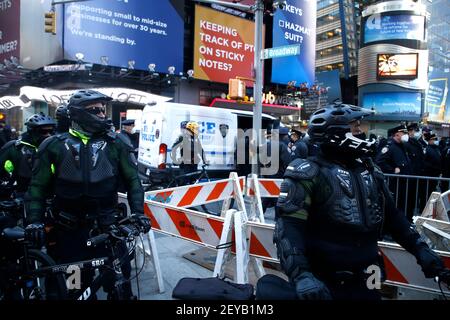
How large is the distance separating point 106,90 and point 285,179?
15698 mm

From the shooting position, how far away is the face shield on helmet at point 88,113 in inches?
125

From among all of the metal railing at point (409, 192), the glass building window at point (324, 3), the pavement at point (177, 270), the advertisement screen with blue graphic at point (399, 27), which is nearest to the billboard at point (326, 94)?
the advertisement screen with blue graphic at point (399, 27)

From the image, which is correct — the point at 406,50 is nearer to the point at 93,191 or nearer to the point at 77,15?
the point at 77,15

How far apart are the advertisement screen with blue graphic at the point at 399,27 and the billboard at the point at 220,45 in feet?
75.9

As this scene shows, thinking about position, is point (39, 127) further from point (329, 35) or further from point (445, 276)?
point (329, 35)

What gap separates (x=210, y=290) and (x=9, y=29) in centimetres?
2406

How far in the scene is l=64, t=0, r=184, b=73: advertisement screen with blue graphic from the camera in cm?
1681

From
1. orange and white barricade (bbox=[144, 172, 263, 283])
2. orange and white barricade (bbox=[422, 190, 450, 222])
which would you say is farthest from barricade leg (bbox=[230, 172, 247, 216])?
orange and white barricade (bbox=[422, 190, 450, 222])

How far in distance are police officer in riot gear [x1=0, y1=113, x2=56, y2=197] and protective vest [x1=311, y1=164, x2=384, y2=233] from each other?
436cm

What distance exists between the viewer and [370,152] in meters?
2.35

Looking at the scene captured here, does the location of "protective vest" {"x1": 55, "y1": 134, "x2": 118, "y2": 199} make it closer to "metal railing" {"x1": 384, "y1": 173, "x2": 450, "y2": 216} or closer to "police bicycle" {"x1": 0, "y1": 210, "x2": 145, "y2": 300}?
"police bicycle" {"x1": 0, "y1": 210, "x2": 145, "y2": 300}

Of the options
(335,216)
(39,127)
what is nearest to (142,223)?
(335,216)
